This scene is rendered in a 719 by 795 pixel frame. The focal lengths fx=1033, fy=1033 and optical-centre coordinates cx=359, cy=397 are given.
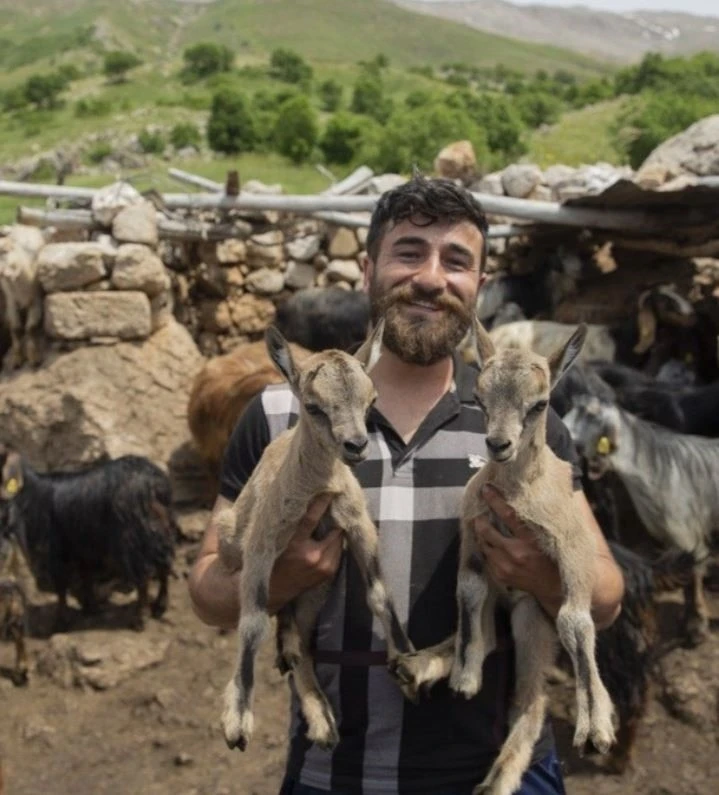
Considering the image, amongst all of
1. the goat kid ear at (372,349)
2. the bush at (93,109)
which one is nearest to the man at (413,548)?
the goat kid ear at (372,349)

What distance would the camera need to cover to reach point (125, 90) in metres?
61.3

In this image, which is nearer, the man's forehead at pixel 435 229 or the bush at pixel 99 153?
the man's forehead at pixel 435 229

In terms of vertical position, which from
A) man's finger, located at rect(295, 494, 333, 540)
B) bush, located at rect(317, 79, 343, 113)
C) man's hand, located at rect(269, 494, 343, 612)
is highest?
man's finger, located at rect(295, 494, 333, 540)

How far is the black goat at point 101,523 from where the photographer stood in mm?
6684

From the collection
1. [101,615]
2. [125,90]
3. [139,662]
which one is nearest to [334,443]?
[139,662]

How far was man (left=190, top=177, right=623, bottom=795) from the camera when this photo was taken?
2453 millimetres

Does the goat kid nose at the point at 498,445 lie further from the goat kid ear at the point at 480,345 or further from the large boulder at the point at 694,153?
the large boulder at the point at 694,153

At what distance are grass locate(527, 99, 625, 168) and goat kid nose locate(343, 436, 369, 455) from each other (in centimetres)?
1751

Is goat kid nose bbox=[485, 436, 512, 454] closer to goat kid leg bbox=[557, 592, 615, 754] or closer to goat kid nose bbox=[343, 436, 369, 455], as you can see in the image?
goat kid nose bbox=[343, 436, 369, 455]

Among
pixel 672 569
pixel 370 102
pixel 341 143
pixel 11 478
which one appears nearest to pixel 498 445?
pixel 672 569

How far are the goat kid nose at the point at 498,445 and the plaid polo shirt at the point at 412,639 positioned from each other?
1.14 feet

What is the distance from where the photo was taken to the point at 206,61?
67.9 metres

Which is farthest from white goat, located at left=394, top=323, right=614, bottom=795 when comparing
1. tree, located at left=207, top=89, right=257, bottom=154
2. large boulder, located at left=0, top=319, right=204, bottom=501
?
tree, located at left=207, top=89, right=257, bottom=154

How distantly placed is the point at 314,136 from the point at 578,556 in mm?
27159
